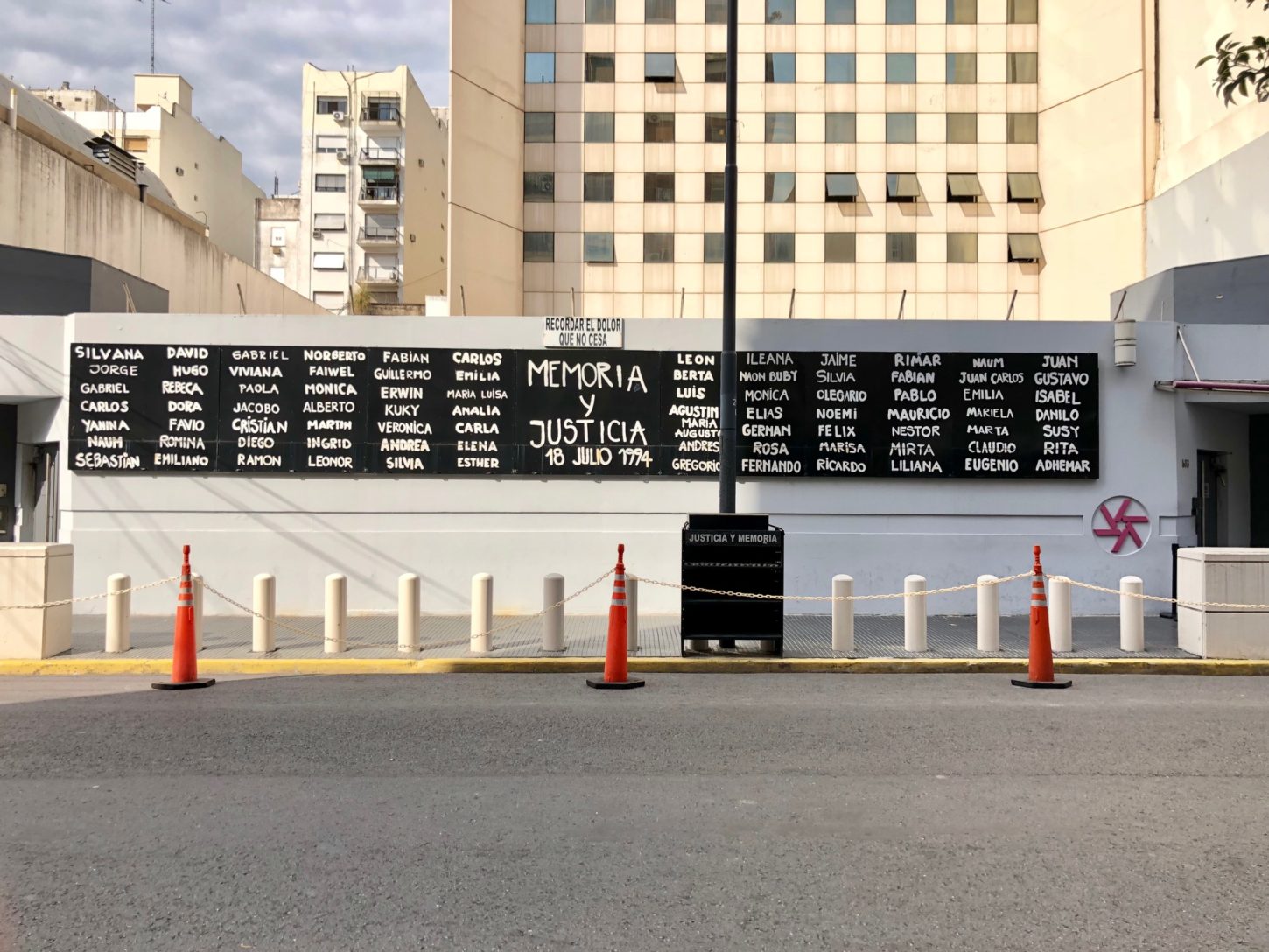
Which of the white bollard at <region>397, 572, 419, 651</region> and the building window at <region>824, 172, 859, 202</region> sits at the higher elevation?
the building window at <region>824, 172, 859, 202</region>

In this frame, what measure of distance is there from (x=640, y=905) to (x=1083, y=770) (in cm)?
349

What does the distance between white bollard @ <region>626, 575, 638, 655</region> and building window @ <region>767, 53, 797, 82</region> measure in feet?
107

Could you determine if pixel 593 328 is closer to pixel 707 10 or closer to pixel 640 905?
pixel 640 905

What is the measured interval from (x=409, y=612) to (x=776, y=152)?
3204 cm

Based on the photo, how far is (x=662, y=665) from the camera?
9969 millimetres

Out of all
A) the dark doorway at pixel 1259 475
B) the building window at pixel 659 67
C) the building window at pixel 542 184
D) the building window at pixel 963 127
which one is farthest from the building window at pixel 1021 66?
the dark doorway at pixel 1259 475

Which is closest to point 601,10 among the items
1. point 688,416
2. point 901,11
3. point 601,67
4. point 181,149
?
point 601,67

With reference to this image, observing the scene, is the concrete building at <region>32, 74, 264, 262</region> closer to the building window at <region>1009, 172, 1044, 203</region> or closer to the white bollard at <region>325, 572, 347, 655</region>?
the building window at <region>1009, 172, 1044, 203</region>

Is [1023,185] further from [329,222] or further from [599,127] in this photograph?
[329,222]

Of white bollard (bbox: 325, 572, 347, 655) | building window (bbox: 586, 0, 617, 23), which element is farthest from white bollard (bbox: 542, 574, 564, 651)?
building window (bbox: 586, 0, 617, 23)

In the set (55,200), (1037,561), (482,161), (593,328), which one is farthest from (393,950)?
(482,161)

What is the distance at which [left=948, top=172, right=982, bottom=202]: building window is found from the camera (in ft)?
123

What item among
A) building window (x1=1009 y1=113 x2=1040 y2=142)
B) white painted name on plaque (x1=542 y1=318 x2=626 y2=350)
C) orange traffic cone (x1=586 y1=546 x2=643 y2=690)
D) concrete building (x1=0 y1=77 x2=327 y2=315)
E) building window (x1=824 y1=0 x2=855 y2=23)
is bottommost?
orange traffic cone (x1=586 y1=546 x2=643 y2=690)

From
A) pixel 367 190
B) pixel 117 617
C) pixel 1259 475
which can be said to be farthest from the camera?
pixel 367 190
